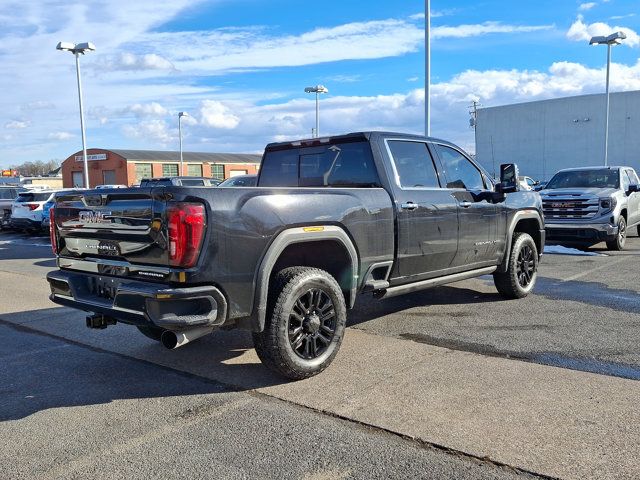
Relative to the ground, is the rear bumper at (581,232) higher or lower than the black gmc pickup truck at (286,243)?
lower

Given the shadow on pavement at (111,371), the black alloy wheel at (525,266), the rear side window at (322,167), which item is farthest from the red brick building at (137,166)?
the shadow on pavement at (111,371)

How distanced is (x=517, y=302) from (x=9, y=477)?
5891 millimetres

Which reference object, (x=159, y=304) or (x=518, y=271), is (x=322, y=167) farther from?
(x=518, y=271)

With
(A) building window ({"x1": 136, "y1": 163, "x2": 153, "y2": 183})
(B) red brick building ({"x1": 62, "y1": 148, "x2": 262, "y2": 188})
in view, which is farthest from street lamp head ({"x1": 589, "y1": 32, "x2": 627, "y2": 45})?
(A) building window ({"x1": 136, "y1": 163, "x2": 153, "y2": 183})

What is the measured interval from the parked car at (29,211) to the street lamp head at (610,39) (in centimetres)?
2365

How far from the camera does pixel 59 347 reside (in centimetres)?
583

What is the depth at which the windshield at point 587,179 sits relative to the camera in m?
13.0

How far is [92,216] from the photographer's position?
178 inches

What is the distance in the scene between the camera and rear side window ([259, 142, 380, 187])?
5.54m

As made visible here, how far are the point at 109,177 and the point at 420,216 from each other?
62789 mm

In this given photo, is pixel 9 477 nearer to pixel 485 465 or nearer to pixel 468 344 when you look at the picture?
pixel 485 465

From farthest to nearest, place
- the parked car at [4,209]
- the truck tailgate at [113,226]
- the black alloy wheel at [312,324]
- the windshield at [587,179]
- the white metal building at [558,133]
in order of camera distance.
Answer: the white metal building at [558,133]
the parked car at [4,209]
the windshield at [587,179]
the black alloy wheel at [312,324]
the truck tailgate at [113,226]

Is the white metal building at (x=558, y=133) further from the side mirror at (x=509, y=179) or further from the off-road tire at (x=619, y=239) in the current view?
the side mirror at (x=509, y=179)

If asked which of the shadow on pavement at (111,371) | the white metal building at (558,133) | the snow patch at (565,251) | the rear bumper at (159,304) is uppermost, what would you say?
the white metal building at (558,133)
